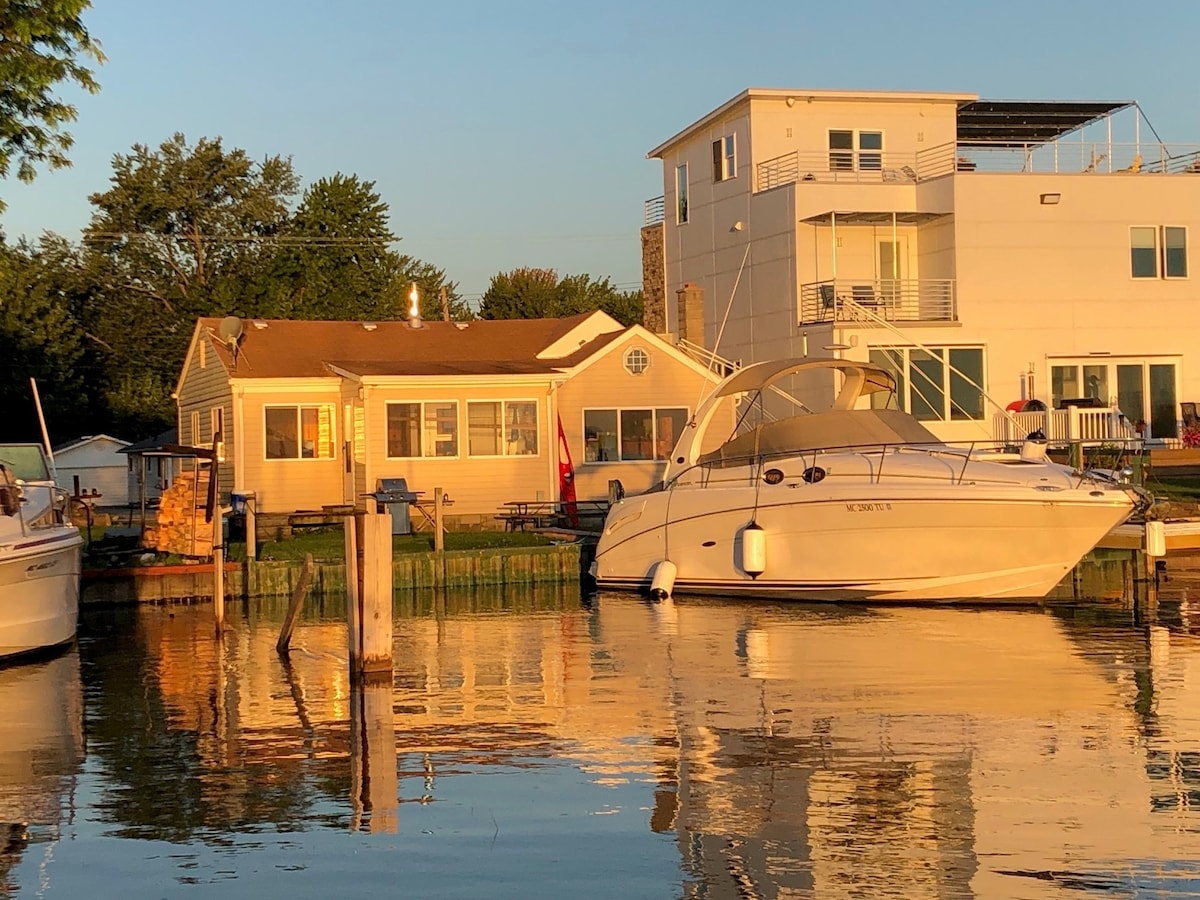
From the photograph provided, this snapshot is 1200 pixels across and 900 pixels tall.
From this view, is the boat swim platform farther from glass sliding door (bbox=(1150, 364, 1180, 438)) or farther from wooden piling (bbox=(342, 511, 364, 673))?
glass sliding door (bbox=(1150, 364, 1180, 438))

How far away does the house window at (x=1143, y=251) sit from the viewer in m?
40.4

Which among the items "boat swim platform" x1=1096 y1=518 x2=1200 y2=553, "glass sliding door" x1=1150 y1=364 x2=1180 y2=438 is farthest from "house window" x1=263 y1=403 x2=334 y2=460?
"glass sliding door" x1=1150 y1=364 x2=1180 y2=438

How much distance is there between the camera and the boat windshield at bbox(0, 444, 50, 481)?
73.6 feet

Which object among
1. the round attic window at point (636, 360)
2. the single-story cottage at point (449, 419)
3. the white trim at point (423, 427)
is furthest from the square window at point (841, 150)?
the white trim at point (423, 427)

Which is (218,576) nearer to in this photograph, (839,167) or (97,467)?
(839,167)

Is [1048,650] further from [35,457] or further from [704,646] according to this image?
[35,457]

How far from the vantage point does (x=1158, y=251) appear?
133 ft

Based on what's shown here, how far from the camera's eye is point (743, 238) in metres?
43.2

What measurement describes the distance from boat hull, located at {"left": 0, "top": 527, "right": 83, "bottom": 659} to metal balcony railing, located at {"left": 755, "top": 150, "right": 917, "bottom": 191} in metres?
25.9

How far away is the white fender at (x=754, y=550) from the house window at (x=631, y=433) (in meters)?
11.1

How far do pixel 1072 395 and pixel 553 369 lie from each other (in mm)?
14461

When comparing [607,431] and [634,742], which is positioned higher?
[607,431]

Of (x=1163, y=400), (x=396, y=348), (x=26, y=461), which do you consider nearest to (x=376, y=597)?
(x=26, y=461)

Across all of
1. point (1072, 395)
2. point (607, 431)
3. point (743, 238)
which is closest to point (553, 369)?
point (607, 431)
